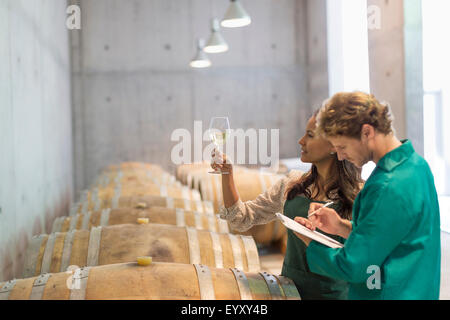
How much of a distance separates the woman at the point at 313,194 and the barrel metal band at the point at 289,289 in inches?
3.1

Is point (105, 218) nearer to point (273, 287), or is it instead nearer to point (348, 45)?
point (273, 287)

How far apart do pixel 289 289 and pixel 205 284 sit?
315 millimetres

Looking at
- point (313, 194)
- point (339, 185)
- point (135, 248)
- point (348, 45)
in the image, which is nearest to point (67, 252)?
point (135, 248)

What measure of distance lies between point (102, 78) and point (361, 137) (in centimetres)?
841

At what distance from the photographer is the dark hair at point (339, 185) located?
5.78 feet

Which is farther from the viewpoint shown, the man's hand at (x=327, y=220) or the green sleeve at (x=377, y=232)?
the man's hand at (x=327, y=220)

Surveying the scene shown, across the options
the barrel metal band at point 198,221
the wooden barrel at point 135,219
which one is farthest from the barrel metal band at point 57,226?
the barrel metal band at point 198,221

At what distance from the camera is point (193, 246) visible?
243 cm

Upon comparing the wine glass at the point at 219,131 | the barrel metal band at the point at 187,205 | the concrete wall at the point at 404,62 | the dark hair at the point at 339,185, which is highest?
the concrete wall at the point at 404,62

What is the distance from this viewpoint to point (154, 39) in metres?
9.05

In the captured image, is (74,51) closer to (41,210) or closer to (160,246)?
(41,210)

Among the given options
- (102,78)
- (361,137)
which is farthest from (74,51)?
(361,137)

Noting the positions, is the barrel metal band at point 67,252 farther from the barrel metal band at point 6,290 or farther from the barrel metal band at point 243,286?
the barrel metal band at point 243,286

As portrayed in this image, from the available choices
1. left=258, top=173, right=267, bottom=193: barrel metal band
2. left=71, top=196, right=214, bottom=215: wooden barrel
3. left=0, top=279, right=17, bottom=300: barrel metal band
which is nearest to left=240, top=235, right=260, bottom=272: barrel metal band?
left=71, top=196, right=214, bottom=215: wooden barrel
